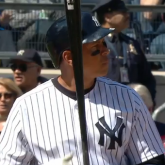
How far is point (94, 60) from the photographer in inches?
103

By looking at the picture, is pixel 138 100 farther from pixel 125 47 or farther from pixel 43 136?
pixel 125 47

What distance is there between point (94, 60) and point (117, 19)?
329cm

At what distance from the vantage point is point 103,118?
2.61 metres

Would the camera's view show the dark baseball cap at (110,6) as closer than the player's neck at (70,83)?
No

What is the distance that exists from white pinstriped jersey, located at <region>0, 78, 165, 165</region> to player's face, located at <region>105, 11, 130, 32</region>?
10.4 feet

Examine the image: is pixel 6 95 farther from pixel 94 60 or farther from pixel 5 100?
pixel 94 60

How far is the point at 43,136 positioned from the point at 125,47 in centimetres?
338

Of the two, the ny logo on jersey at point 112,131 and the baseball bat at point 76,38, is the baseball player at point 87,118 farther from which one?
the baseball bat at point 76,38

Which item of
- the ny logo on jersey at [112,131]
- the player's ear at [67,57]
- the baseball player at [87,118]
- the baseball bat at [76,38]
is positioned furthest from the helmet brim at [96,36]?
the baseball bat at [76,38]

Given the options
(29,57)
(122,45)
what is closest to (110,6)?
(122,45)

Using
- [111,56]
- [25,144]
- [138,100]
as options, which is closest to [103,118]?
[138,100]

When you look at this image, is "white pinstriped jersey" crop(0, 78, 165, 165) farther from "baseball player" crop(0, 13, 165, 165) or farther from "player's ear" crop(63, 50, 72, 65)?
"player's ear" crop(63, 50, 72, 65)

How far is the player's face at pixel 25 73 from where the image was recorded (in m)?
5.61

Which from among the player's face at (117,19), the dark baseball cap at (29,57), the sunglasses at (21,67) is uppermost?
the player's face at (117,19)
